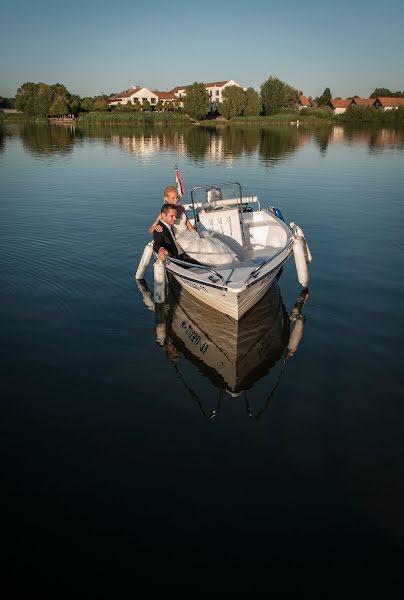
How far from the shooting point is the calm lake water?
4875mm

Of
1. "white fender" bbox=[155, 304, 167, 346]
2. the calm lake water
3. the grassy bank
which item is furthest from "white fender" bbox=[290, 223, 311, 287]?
the grassy bank

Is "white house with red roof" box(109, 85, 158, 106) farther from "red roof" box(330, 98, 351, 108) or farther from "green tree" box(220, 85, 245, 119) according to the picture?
"red roof" box(330, 98, 351, 108)

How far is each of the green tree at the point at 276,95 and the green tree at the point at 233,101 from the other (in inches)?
394

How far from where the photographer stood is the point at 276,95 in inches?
4109

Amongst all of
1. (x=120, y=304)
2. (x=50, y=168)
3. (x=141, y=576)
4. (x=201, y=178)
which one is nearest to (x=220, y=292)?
(x=120, y=304)

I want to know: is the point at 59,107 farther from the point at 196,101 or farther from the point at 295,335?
the point at 295,335

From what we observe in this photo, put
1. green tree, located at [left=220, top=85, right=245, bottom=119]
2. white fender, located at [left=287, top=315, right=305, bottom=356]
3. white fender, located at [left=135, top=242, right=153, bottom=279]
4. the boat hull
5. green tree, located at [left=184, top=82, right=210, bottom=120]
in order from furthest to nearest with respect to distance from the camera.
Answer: green tree, located at [left=184, top=82, right=210, bottom=120] < green tree, located at [left=220, top=85, right=245, bottom=119] < white fender, located at [left=135, top=242, right=153, bottom=279] < white fender, located at [left=287, top=315, right=305, bottom=356] < the boat hull

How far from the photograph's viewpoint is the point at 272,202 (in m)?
23.3

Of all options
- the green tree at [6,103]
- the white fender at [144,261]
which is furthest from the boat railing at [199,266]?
the green tree at [6,103]

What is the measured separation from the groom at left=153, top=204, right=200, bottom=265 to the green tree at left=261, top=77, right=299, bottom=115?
10558 centimetres

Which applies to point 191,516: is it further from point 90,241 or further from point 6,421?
point 90,241

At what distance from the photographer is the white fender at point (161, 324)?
9953 mm

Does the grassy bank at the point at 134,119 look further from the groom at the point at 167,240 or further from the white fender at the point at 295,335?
the white fender at the point at 295,335

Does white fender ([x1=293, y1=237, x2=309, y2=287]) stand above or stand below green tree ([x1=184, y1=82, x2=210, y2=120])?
below
